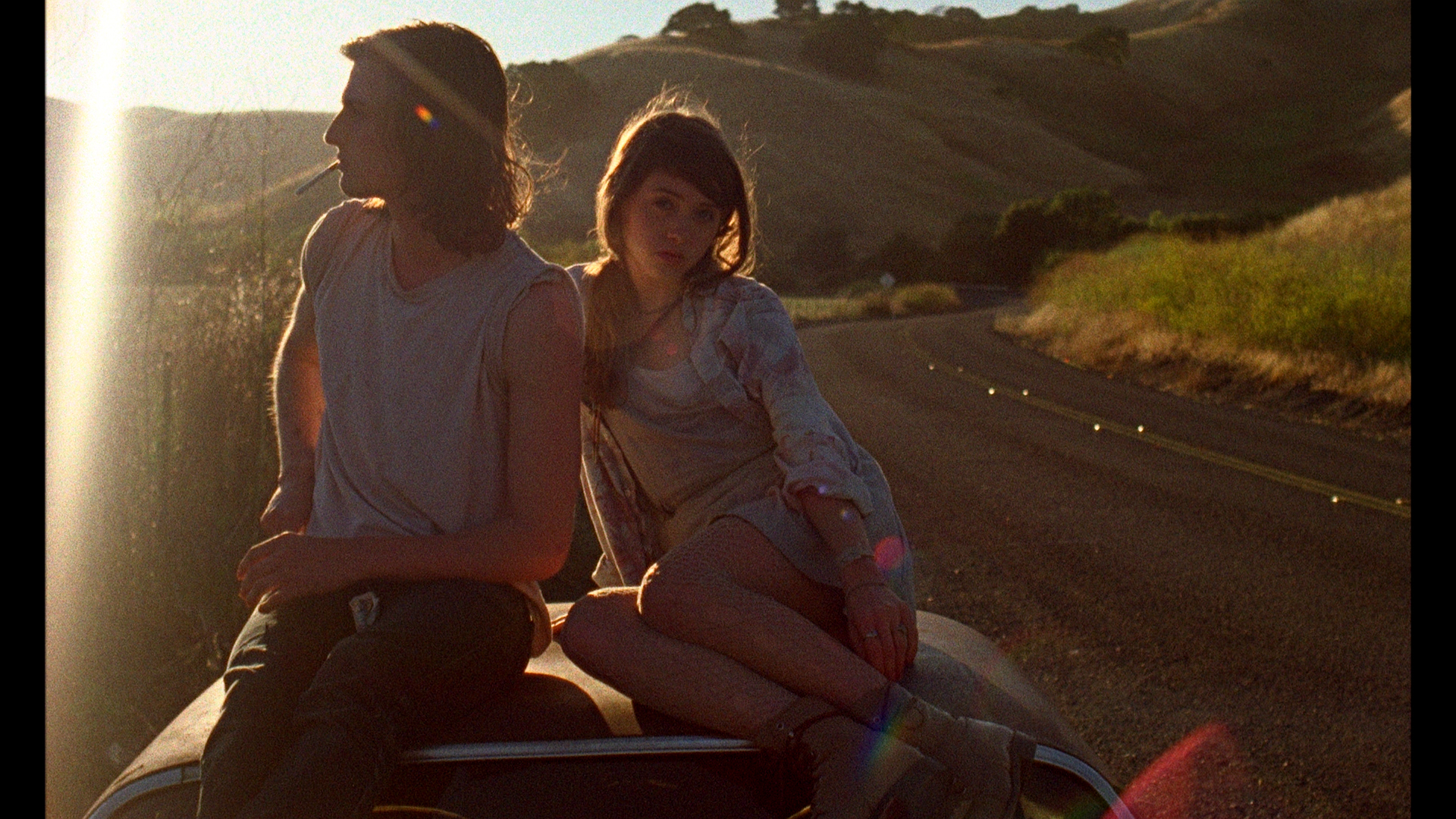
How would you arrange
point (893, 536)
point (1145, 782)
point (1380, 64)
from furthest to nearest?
point (1380, 64) < point (1145, 782) < point (893, 536)

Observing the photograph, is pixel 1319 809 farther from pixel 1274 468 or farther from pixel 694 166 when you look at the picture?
pixel 1274 468

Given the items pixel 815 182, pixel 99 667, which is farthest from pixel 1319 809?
pixel 815 182

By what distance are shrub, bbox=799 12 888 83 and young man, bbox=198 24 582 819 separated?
319 ft

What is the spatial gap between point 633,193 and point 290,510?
40.8 inches

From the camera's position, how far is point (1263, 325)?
50.9 feet

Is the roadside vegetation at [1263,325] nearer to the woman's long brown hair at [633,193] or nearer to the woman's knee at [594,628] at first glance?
the woman's long brown hair at [633,193]

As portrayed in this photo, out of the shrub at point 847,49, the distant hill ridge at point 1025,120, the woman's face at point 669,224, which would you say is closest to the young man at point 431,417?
the woman's face at point 669,224

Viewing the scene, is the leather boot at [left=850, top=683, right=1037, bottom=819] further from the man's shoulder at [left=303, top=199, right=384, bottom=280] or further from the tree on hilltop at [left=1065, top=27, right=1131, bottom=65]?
the tree on hilltop at [left=1065, top=27, right=1131, bottom=65]

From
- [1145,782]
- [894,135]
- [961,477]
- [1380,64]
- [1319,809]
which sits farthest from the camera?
[1380,64]

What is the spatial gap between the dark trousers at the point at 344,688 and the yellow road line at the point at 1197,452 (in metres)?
7.34

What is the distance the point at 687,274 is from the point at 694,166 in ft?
0.81

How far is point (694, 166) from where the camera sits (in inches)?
112

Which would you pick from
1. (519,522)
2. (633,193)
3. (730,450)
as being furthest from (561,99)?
(519,522)

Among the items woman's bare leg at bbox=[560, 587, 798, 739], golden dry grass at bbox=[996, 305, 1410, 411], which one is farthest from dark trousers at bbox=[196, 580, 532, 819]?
golden dry grass at bbox=[996, 305, 1410, 411]
